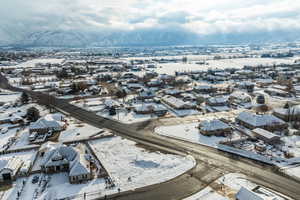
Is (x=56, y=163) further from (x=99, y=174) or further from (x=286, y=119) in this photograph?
(x=286, y=119)

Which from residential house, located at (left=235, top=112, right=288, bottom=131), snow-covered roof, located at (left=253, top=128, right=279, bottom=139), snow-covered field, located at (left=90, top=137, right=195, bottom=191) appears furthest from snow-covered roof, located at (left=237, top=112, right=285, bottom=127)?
snow-covered field, located at (left=90, top=137, right=195, bottom=191)

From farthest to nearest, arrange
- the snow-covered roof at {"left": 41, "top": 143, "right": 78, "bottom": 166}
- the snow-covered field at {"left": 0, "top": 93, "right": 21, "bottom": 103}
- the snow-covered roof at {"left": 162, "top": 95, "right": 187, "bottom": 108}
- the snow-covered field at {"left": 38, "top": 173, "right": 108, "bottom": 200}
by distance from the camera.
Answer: the snow-covered field at {"left": 0, "top": 93, "right": 21, "bottom": 103} → the snow-covered roof at {"left": 162, "top": 95, "right": 187, "bottom": 108} → the snow-covered roof at {"left": 41, "top": 143, "right": 78, "bottom": 166} → the snow-covered field at {"left": 38, "top": 173, "right": 108, "bottom": 200}

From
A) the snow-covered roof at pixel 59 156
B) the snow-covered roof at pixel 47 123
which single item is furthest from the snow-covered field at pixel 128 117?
the snow-covered roof at pixel 59 156

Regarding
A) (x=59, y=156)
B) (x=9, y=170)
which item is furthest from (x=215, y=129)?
(x=9, y=170)

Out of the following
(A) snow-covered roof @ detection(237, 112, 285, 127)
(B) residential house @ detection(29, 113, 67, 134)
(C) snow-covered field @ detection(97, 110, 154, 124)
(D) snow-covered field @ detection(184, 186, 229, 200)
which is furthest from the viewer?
(C) snow-covered field @ detection(97, 110, 154, 124)

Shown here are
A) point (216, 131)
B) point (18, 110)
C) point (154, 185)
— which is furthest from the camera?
point (18, 110)

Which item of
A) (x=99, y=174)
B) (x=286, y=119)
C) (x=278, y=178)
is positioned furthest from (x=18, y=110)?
(x=286, y=119)

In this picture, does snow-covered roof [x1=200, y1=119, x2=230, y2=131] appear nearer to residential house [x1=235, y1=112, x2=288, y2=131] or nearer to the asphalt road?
the asphalt road
